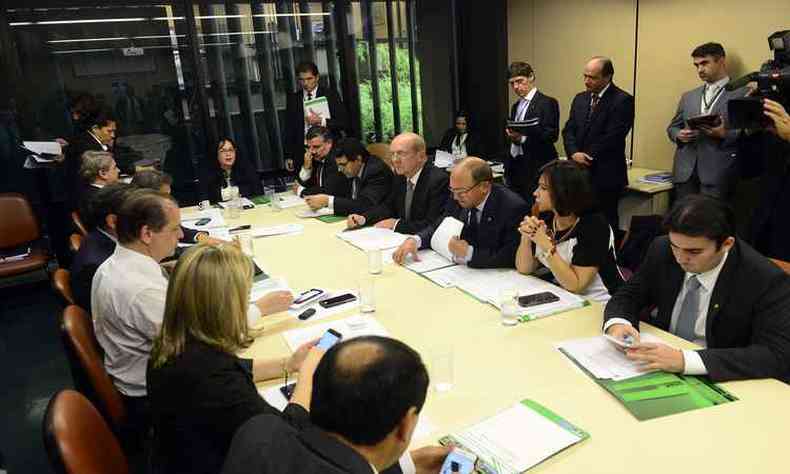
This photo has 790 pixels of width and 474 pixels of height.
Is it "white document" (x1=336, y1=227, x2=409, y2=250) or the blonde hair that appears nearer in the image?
the blonde hair

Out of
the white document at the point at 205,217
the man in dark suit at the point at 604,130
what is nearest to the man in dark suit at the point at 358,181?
the white document at the point at 205,217

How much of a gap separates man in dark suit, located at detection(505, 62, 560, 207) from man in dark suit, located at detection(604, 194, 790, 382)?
121 inches

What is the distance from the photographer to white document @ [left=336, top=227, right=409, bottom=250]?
3.38 m

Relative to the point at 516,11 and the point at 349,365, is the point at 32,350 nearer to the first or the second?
the point at 349,365

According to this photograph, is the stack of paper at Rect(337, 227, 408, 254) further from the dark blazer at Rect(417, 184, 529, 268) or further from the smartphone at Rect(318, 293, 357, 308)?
the smartphone at Rect(318, 293, 357, 308)

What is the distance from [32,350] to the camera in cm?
416

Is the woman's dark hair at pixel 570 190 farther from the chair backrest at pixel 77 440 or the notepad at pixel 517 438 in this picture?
the chair backrest at pixel 77 440

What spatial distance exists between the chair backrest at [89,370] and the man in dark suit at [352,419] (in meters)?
1.16

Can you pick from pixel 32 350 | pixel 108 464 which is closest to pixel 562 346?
pixel 108 464

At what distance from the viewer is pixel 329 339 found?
2047mm

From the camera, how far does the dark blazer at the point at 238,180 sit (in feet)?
16.9

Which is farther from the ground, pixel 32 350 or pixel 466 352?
pixel 466 352

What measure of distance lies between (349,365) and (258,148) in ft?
18.6

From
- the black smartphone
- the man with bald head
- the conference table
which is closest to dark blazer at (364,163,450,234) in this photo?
the man with bald head
